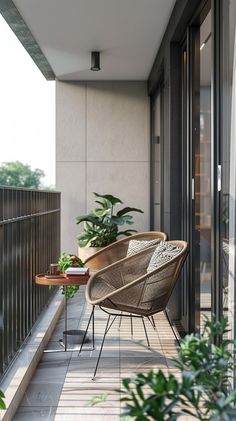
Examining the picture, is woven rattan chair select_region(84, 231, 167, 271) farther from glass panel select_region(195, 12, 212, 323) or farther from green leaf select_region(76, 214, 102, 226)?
green leaf select_region(76, 214, 102, 226)

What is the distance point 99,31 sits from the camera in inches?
236

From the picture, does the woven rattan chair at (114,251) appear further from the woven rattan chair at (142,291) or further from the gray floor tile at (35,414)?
the gray floor tile at (35,414)

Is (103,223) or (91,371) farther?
(103,223)

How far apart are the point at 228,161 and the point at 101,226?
484cm

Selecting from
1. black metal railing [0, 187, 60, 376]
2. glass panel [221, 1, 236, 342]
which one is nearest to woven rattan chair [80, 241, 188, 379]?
black metal railing [0, 187, 60, 376]

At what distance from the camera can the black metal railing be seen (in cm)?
351

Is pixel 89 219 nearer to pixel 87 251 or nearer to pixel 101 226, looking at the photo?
pixel 101 226

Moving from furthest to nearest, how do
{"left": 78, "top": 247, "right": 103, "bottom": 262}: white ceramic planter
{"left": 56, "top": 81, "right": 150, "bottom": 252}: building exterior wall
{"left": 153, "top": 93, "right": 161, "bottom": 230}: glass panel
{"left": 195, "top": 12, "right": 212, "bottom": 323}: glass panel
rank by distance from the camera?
{"left": 56, "top": 81, "right": 150, "bottom": 252}: building exterior wall, {"left": 78, "top": 247, "right": 103, "bottom": 262}: white ceramic planter, {"left": 153, "top": 93, "right": 161, "bottom": 230}: glass panel, {"left": 195, "top": 12, "right": 212, "bottom": 323}: glass panel

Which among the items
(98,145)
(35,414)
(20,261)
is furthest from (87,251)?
(35,414)

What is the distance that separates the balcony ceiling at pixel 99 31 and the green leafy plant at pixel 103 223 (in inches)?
65.1

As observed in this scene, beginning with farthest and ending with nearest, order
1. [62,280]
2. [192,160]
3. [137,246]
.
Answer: [137,246], [192,160], [62,280]

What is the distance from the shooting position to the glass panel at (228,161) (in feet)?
9.45

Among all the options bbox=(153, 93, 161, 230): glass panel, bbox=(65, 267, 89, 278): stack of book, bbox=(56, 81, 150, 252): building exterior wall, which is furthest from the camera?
bbox=(56, 81, 150, 252): building exterior wall

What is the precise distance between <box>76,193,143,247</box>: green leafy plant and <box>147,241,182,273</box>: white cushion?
3109 mm
